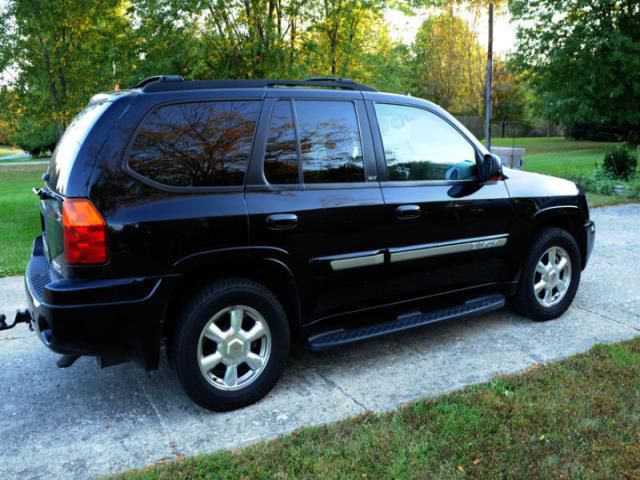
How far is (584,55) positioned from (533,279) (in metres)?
25.6

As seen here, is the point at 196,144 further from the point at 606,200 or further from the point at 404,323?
the point at 606,200

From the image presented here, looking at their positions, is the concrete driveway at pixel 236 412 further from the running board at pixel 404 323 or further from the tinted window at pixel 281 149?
the tinted window at pixel 281 149

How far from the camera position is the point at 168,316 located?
3.35m

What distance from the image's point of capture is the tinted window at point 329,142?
3699 millimetres

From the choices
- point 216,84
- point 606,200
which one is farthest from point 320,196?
point 606,200

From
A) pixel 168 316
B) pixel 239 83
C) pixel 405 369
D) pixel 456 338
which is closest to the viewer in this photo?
pixel 168 316

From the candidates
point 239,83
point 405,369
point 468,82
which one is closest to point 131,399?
point 405,369

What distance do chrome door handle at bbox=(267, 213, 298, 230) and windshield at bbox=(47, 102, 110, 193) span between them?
112cm

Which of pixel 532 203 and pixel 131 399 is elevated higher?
pixel 532 203

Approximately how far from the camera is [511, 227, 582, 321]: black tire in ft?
15.5

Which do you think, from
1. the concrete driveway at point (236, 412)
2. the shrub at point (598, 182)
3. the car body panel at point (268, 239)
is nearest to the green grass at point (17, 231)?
the concrete driveway at point (236, 412)

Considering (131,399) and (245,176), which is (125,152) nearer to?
(245,176)

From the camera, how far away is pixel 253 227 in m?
3.38

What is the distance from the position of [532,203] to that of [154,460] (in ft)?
11.1
